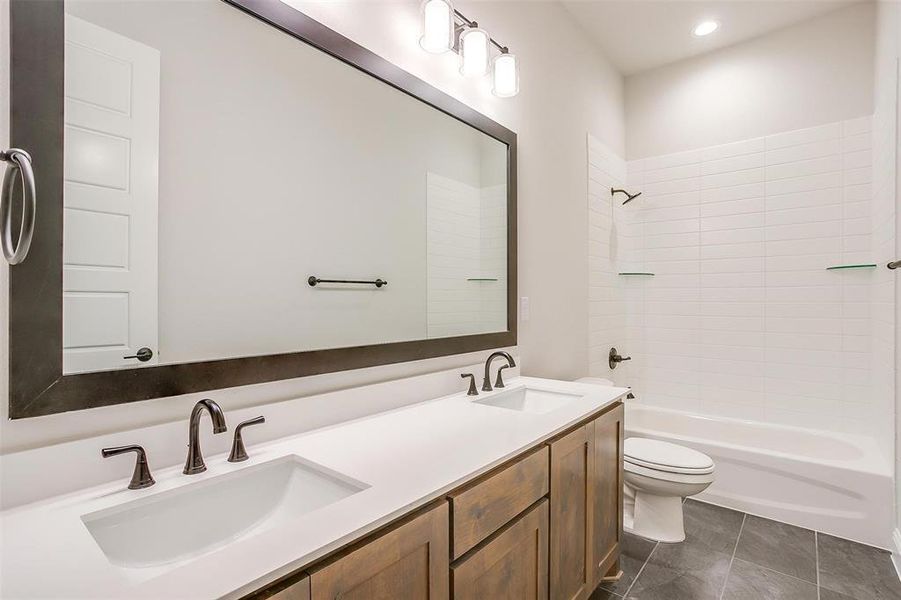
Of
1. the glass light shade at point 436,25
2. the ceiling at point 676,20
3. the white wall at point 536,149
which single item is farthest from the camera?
the ceiling at point 676,20

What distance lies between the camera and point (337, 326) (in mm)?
1369

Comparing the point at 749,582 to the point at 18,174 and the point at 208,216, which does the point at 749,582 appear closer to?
the point at 208,216

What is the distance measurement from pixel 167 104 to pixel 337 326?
2.30 ft

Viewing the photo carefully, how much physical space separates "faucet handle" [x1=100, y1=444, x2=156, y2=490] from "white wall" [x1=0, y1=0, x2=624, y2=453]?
81 mm

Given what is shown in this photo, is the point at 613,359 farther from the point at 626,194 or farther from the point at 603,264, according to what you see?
the point at 626,194

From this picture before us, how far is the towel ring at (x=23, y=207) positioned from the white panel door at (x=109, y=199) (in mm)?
105

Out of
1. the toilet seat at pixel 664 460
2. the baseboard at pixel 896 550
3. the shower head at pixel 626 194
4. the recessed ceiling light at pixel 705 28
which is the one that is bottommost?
the baseboard at pixel 896 550

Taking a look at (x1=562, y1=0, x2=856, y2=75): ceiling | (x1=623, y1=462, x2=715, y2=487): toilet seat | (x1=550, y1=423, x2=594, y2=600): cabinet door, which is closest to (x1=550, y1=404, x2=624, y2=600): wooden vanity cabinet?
(x1=550, y1=423, x2=594, y2=600): cabinet door

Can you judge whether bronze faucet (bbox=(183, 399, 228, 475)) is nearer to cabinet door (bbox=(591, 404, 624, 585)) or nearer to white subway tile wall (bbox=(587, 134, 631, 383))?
cabinet door (bbox=(591, 404, 624, 585))

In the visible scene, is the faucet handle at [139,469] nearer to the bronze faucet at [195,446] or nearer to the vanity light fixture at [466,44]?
the bronze faucet at [195,446]

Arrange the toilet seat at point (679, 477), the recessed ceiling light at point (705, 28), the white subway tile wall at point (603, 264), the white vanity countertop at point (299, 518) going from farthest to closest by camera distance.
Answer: the white subway tile wall at point (603, 264)
the recessed ceiling light at point (705, 28)
the toilet seat at point (679, 477)
the white vanity countertop at point (299, 518)

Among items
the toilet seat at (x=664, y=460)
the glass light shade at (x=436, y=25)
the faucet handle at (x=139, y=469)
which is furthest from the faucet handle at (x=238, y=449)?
the toilet seat at (x=664, y=460)

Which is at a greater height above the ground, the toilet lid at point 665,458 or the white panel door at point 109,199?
the white panel door at point 109,199

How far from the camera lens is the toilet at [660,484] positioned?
2014mm
